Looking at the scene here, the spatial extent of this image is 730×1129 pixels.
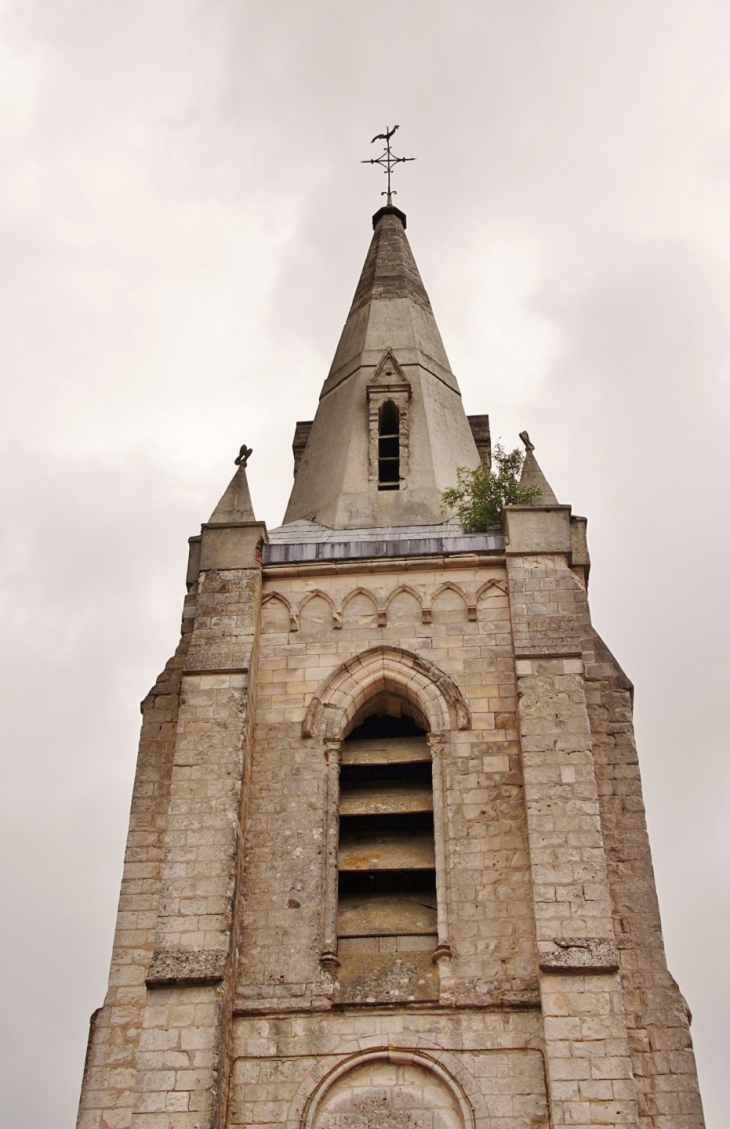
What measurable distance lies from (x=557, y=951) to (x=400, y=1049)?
1.48 metres

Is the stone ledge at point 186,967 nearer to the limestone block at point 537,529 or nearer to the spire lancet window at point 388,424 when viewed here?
the limestone block at point 537,529

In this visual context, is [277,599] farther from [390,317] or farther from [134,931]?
[390,317]

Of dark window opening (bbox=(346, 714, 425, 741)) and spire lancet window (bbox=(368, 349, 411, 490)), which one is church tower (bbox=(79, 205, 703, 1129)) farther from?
spire lancet window (bbox=(368, 349, 411, 490))

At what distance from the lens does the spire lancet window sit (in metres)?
17.3

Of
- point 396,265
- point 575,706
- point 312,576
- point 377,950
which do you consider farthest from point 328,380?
point 377,950

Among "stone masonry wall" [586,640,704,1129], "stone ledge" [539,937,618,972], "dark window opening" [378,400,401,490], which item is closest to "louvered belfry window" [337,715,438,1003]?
"stone ledge" [539,937,618,972]

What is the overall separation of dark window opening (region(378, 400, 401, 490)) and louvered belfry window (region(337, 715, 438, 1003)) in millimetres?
4199

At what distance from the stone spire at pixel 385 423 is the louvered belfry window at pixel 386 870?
12.0 feet

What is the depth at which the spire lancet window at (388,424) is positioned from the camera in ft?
56.7

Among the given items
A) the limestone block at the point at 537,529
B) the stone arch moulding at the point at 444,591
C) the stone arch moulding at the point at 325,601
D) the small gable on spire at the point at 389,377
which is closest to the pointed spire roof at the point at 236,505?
the stone arch moulding at the point at 325,601

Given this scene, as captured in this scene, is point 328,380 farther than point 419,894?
Yes

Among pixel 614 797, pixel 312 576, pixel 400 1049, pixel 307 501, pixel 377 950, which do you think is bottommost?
pixel 400 1049

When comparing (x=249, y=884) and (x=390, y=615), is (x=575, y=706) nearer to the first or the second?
(x=390, y=615)

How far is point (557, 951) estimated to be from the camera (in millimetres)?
11039
